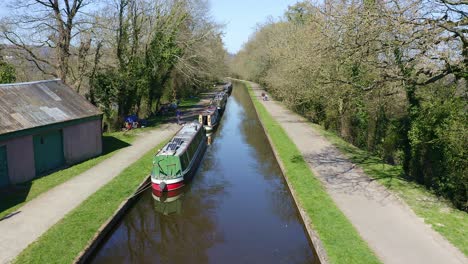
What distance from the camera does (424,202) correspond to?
1209cm

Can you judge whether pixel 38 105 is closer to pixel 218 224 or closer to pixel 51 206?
pixel 51 206

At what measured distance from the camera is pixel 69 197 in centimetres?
1241

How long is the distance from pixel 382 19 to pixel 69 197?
1102 cm

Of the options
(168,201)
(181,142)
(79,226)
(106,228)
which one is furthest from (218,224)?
(181,142)

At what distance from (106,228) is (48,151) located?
5.86m

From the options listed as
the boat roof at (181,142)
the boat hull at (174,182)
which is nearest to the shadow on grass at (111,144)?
the boat roof at (181,142)

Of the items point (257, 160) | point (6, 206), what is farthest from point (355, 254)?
point (257, 160)

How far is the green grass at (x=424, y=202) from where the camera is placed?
9.85m

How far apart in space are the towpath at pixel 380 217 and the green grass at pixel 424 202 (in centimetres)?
26

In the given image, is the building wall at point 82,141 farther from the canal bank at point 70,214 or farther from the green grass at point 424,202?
the green grass at point 424,202

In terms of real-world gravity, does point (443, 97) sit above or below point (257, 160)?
above

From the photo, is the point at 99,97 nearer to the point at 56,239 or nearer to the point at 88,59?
the point at 88,59

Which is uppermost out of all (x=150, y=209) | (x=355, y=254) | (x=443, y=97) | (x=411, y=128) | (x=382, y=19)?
(x=382, y=19)

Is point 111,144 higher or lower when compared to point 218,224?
higher
